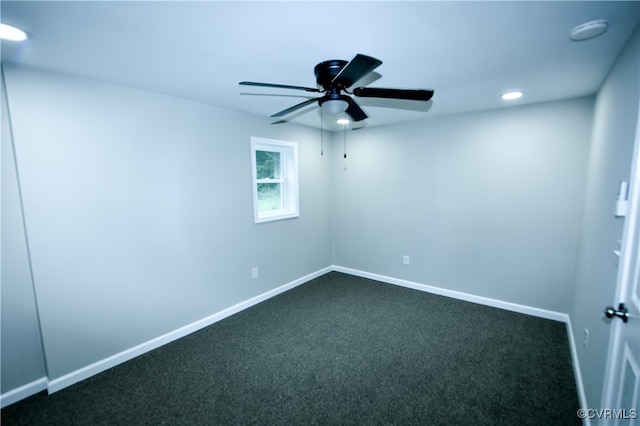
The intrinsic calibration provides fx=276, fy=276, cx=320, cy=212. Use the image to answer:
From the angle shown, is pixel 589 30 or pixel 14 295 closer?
pixel 589 30

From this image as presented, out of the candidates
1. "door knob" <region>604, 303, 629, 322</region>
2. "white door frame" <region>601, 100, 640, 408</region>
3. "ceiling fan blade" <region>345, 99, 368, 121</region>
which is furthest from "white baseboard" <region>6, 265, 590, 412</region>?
"ceiling fan blade" <region>345, 99, 368, 121</region>

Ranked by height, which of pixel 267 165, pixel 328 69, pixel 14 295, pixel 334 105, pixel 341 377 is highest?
pixel 328 69

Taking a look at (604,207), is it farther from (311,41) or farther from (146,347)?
(146,347)

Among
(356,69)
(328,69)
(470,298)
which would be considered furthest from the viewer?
(470,298)

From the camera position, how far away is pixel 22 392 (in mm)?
1977

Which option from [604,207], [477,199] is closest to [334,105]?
[604,207]

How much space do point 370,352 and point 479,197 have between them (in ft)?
7.20

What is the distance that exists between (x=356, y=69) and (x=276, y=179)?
8.52 feet

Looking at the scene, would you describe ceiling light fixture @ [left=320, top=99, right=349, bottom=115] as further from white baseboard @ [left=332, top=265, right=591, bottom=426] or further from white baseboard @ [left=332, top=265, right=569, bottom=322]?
white baseboard @ [left=332, top=265, right=569, bottom=322]

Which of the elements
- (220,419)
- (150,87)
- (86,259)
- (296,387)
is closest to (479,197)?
(296,387)

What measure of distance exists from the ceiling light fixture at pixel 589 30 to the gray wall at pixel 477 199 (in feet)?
5.30

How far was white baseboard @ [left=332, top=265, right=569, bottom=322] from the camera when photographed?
2992 mm

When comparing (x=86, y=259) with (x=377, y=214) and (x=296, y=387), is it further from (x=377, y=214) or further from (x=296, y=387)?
(x=377, y=214)

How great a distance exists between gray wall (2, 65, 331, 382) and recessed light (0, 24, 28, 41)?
18.8 inches
